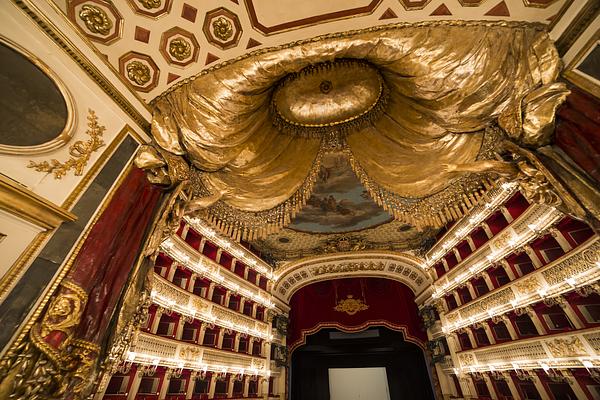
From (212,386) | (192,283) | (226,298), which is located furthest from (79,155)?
(212,386)

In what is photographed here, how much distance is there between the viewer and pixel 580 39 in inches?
110

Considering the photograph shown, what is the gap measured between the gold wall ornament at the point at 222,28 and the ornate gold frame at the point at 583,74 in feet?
13.7

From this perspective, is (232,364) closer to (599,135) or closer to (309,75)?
(309,75)

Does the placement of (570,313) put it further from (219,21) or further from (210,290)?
(210,290)

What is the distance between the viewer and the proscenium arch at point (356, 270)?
12.6 m

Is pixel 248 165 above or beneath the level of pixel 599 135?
above

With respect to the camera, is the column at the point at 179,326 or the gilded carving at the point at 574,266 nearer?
the gilded carving at the point at 574,266

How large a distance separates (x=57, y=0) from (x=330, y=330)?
16815 mm

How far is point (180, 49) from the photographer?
3.48 m

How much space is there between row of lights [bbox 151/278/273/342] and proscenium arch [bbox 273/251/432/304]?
238 cm

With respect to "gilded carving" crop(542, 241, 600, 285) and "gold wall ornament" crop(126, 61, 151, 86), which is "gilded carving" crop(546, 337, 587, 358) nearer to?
"gilded carving" crop(542, 241, 600, 285)

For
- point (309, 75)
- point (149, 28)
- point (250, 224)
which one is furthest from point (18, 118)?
point (309, 75)

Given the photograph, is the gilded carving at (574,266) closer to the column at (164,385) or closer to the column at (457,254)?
the column at (457,254)

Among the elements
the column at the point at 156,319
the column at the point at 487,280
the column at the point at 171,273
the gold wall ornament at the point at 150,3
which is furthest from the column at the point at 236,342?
the gold wall ornament at the point at 150,3
